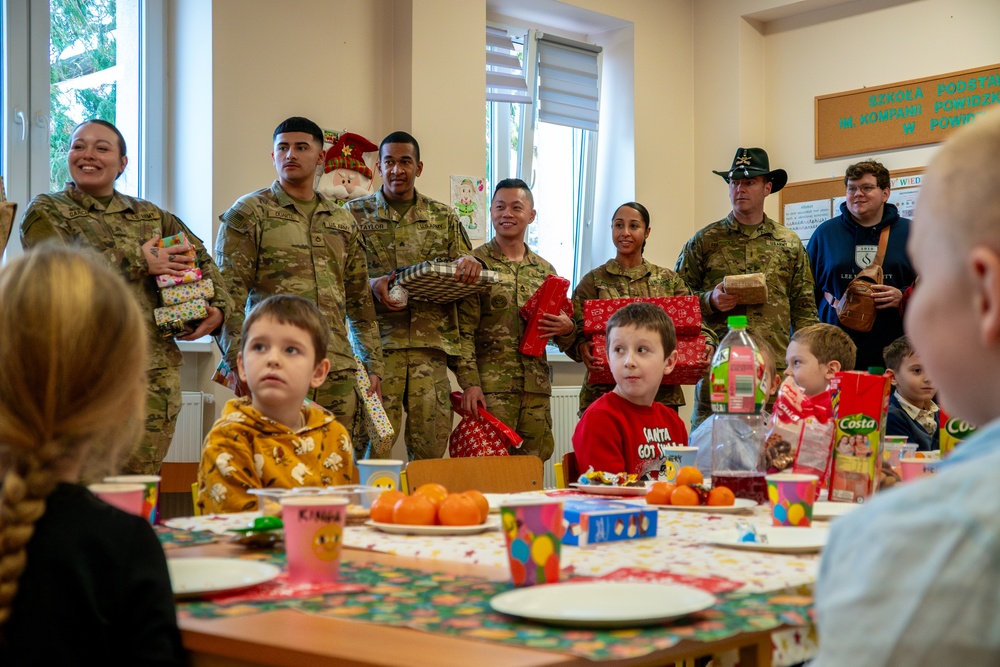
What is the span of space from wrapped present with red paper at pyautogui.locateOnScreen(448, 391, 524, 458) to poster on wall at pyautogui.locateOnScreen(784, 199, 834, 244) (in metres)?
2.73

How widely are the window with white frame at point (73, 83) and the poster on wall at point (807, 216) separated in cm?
368

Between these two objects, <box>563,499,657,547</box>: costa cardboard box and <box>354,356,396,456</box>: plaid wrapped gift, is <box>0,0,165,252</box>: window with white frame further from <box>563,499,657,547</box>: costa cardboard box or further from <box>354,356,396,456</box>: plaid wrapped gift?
<box>563,499,657,547</box>: costa cardboard box

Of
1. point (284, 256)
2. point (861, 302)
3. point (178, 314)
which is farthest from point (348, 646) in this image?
point (861, 302)

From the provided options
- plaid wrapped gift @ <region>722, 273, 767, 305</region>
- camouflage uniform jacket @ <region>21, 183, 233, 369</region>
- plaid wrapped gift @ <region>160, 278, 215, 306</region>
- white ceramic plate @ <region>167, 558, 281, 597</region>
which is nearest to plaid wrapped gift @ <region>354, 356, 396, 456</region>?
camouflage uniform jacket @ <region>21, 183, 233, 369</region>

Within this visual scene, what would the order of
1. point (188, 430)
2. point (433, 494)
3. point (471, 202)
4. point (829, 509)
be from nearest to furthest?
point (433, 494), point (829, 509), point (188, 430), point (471, 202)

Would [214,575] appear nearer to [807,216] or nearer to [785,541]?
[785,541]

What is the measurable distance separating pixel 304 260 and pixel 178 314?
1.84ft

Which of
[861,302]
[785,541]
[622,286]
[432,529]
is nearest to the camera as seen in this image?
[785,541]

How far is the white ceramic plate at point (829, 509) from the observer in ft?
5.61

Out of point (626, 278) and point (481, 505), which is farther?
point (626, 278)

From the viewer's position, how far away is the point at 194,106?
457 cm

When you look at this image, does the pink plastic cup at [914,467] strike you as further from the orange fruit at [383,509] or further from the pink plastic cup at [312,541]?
the pink plastic cup at [312,541]

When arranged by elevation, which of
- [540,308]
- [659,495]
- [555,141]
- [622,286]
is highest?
[555,141]

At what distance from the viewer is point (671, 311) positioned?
13.8 feet
